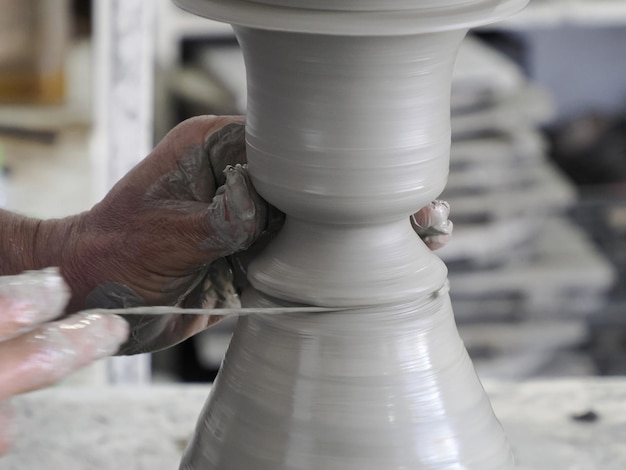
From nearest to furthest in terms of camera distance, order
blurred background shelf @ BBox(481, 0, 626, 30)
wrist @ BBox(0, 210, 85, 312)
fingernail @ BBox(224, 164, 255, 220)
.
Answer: fingernail @ BBox(224, 164, 255, 220), wrist @ BBox(0, 210, 85, 312), blurred background shelf @ BBox(481, 0, 626, 30)

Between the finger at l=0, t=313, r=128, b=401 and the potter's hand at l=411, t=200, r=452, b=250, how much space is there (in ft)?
0.93

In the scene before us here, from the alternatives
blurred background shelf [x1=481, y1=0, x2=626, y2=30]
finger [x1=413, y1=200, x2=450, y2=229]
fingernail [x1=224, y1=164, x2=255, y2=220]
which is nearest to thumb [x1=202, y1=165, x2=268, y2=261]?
fingernail [x1=224, y1=164, x2=255, y2=220]

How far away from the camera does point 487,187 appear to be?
2.19 metres

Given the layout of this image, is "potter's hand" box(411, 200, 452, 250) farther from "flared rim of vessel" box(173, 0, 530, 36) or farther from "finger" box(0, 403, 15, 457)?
"finger" box(0, 403, 15, 457)

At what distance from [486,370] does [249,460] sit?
5.24 ft

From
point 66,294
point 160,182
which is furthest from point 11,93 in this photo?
point 66,294

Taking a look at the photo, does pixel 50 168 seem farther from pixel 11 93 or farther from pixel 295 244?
pixel 295 244

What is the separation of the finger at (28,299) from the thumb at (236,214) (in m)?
0.15

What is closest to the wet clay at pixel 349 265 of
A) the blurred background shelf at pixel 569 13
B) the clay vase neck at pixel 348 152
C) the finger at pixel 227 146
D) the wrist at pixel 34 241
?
the clay vase neck at pixel 348 152

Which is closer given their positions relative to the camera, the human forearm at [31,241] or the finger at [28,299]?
the finger at [28,299]

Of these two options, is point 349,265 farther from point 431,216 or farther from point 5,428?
point 5,428

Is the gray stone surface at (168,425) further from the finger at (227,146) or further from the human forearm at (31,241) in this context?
the finger at (227,146)

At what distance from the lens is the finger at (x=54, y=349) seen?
615mm

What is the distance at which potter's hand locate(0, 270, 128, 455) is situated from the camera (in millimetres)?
617
